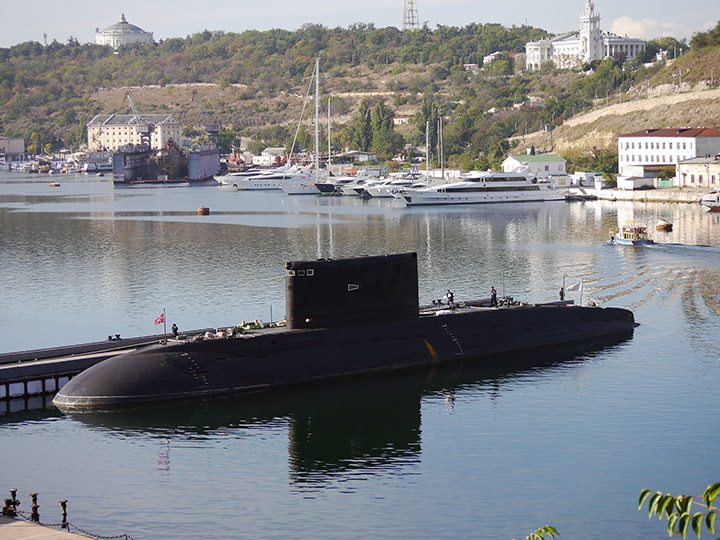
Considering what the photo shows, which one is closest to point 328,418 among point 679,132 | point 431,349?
point 431,349

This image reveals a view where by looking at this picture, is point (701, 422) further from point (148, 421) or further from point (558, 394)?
point (148, 421)

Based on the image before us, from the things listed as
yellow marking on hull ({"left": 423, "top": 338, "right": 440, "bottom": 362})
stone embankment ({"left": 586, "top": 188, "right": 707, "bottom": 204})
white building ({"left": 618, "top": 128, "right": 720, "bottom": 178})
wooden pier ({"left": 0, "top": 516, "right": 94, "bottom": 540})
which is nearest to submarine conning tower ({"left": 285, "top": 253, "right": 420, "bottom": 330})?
yellow marking on hull ({"left": 423, "top": 338, "right": 440, "bottom": 362})

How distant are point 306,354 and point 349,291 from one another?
2724 millimetres

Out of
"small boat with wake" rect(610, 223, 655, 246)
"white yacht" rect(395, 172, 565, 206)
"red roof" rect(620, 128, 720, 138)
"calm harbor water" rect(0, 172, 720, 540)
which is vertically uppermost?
"red roof" rect(620, 128, 720, 138)

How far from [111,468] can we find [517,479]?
10.9 meters

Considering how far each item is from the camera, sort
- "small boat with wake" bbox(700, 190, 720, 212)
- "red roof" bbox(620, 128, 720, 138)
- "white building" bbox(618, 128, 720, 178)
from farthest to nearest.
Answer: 1. "red roof" bbox(620, 128, 720, 138)
2. "white building" bbox(618, 128, 720, 178)
3. "small boat with wake" bbox(700, 190, 720, 212)

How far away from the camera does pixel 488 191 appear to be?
414ft

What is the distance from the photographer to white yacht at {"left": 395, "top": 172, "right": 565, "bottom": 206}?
12444 cm

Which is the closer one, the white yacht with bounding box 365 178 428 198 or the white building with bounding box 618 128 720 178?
the white building with bounding box 618 128 720 178

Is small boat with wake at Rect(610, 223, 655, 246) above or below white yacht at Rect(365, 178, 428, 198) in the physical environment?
below

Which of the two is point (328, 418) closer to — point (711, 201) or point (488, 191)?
point (711, 201)

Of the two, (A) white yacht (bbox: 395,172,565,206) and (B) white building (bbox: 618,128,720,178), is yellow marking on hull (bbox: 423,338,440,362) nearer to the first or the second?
(A) white yacht (bbox: 395,172,565,206)

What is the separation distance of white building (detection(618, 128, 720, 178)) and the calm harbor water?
6749cm

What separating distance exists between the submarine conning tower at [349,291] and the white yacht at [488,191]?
8654 centimetres
